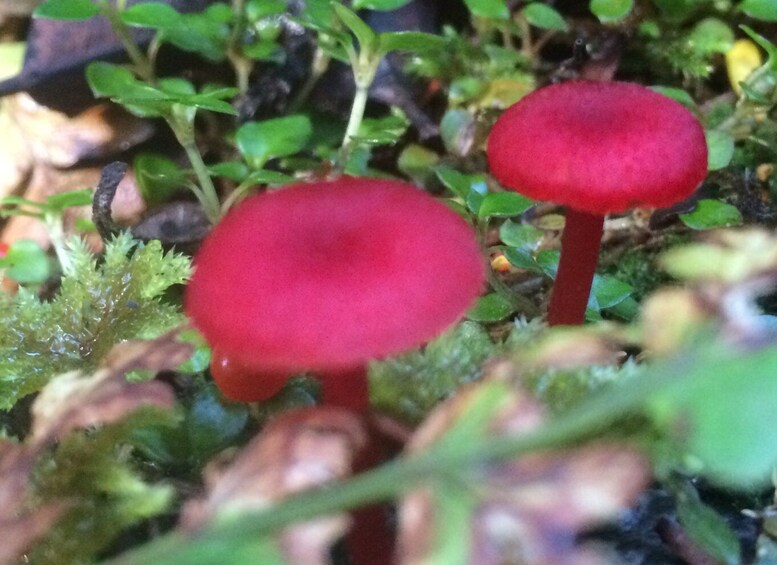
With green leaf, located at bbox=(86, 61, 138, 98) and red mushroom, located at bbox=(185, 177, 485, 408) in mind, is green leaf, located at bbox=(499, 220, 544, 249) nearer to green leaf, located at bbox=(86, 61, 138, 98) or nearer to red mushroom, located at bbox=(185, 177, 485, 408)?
red mushroom, located at bbox=(185, 177, 485, 408)

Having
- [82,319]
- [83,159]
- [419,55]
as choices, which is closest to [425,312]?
[82,319]

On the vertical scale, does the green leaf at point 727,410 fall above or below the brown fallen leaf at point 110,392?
above

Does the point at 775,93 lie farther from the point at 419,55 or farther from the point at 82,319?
the point at 82,319

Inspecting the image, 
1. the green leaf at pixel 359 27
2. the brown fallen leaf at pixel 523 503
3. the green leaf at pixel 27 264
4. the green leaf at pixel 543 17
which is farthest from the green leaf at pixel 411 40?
the brown fallen leaf at pixel 523 503

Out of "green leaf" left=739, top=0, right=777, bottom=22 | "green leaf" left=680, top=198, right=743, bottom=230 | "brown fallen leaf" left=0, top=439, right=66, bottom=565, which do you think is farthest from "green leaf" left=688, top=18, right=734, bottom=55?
"brown fallen leaf" left=0, top=439, right=66, bottom=565

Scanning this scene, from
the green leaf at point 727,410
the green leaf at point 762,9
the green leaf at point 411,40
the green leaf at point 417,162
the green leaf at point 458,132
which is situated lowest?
the green leaf at point 417,162

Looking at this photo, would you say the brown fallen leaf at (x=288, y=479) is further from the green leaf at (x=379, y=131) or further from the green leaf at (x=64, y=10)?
the green leaf at (x=64, y=10)

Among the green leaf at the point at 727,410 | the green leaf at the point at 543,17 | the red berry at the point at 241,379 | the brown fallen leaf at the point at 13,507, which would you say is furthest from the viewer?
the green leaf at the point at 543,17
